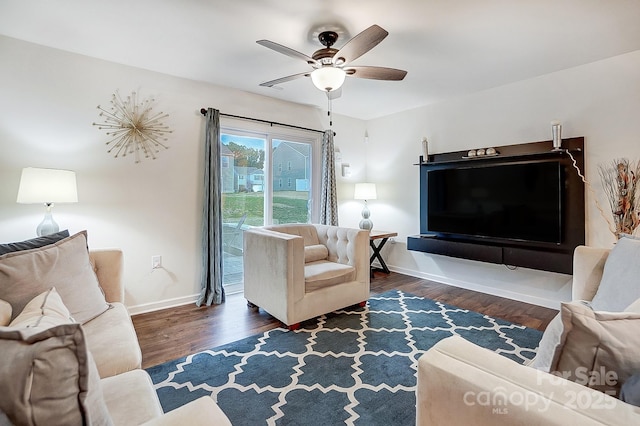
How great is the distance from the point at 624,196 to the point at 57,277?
4321 mm

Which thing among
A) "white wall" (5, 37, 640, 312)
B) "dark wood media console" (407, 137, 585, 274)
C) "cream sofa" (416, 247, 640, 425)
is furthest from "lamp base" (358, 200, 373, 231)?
"cream sofa" (416, 247, 640, 425)

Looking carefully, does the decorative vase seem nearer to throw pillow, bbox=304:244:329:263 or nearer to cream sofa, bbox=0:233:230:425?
throw pillow, bbox=304:244:329:263

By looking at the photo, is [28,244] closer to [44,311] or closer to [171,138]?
[44,311]

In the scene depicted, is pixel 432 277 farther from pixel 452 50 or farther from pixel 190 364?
pixel 190 364

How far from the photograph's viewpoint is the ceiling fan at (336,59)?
81.1 inches

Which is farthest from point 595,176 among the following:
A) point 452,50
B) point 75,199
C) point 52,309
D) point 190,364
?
point 75,199

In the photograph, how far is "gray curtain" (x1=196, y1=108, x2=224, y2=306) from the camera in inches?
134

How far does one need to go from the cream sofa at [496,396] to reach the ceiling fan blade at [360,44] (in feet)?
5.94

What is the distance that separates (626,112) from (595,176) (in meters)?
0.61

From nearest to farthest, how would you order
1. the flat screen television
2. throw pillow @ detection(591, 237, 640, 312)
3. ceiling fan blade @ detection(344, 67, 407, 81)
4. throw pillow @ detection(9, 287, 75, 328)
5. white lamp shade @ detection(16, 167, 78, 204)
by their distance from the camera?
1. throw pillow @ detection(9, 287, 75, 328)
2. throw pillow @ detection(591, 237, 640, 312)
3. white lamp shade @ detection(16, 167, 78, 204)
4. ceiling fan blade @ detection(344, 67, 407, 81)
5. the flat screen television

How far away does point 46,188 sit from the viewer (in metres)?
2.31

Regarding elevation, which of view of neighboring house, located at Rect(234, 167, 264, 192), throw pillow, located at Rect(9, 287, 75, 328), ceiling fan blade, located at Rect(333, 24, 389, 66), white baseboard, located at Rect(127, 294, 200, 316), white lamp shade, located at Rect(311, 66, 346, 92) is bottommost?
white baseboard, located at Rect(127, 294, 200, 316)

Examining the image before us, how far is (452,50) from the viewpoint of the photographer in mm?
2701

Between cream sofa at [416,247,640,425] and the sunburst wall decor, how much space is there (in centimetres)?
328
